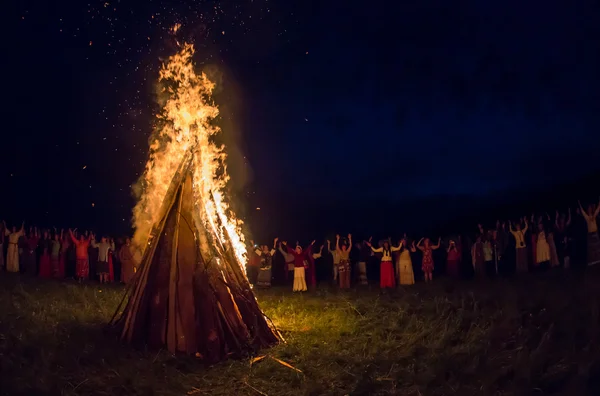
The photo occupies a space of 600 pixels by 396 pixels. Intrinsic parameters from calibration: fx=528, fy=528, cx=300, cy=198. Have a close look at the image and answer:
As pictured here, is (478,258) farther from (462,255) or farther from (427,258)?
(427,258)

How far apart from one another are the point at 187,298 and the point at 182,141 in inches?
140

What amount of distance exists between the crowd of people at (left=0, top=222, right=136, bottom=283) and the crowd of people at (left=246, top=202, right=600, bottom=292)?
5688mm

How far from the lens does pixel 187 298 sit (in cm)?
1008

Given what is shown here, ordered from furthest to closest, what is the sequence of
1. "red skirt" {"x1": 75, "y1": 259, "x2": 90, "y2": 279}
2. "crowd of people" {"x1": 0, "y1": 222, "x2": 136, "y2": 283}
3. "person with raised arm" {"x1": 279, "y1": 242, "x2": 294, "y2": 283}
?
"person with raised arm" {"x1": 279, "y1": 242, "x2": 294, "y2": 283} < "red skirt" {"x1": 75, "y1": 259, "x2": 90, "y2": 279} < "crowd of people" {"x1": 0, "y1": 222, "x2": 136, "y2": 283}

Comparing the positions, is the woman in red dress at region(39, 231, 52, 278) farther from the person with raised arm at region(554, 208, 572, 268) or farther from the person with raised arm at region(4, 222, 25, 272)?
the person with raised arm at region(554, 208, 572, 268)

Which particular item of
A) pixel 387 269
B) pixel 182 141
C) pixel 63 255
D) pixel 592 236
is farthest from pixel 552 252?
pixel 63 255

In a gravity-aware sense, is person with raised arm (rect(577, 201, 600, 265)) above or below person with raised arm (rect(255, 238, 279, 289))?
above

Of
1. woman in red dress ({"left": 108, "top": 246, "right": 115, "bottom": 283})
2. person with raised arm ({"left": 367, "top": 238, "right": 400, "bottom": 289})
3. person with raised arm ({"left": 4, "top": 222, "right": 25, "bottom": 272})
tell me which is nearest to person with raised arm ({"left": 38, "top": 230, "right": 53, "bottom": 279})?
person with raised arm ({"left": 4, "top": 222, "right": 25, "bottom": 272})

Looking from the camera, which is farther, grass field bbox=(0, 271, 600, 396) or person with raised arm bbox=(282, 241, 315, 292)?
person with raised arm bbox=(282, 241, 315, 292)

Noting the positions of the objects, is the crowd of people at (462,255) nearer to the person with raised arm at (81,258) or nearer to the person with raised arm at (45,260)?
the person with raised arm at (81,258)

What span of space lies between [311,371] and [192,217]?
3.88 meters

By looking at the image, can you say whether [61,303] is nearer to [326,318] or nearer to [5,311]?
[5,311]

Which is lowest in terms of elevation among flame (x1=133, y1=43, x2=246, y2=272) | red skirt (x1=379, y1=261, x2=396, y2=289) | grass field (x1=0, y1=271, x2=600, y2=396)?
grass field (x1=0, y1=271, x2=600, y2=396)

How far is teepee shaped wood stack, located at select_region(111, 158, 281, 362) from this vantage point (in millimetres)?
10008
